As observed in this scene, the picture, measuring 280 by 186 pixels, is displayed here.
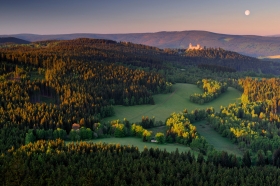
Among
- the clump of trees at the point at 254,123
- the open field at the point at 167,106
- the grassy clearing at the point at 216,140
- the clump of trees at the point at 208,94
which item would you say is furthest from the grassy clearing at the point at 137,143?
the clump of trees at the point at 208,94

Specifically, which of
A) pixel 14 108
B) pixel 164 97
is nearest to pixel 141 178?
pixel 14 108

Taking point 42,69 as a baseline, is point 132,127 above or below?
below

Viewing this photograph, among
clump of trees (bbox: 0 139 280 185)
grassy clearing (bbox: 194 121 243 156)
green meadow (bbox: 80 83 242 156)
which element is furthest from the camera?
grassy clearing (bbox: 194 121 243 156)

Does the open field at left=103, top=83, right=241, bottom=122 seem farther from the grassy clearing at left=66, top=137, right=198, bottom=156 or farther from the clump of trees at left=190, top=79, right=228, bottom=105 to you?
the grassy clearing at left=66, top=137, right=198, bottom=156

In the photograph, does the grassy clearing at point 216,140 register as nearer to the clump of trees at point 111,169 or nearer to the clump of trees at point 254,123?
the clump of trees at point 254,123

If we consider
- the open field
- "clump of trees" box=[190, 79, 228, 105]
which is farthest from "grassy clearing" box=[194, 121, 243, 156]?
"clump of trees" box=[190, 79, 228, 105]

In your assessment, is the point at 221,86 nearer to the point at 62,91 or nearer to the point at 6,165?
the point at 62,91
